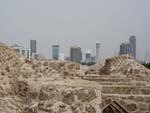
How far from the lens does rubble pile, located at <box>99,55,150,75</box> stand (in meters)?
18.3

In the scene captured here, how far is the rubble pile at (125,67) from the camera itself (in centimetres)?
1830

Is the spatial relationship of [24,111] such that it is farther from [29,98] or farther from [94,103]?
[94,103]

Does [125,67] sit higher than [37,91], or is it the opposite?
[37,91]

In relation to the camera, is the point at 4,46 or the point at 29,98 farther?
the point at 4,46

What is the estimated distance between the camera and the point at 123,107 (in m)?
9.45

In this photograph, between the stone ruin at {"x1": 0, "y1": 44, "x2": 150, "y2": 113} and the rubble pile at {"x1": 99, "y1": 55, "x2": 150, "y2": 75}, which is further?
the rubble pile at {"x1": 99, "y1": 55, "x2": 150, "y2": 75}

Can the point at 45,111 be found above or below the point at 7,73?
below

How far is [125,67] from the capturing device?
18.7 meters

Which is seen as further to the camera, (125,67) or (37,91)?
(125,67)

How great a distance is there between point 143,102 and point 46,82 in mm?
3766

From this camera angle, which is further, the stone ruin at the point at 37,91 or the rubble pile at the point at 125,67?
the rubble pile at the point at 125,67

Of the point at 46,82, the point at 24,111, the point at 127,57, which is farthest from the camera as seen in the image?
the point at 127,57

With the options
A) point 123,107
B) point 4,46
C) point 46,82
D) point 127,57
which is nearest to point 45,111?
point 46,82

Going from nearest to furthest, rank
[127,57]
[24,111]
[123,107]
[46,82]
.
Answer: [24,111] → [46,82] → [123,107] → [127,57]
